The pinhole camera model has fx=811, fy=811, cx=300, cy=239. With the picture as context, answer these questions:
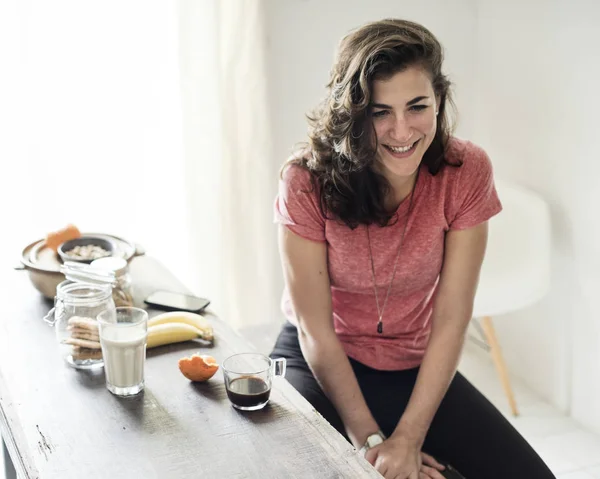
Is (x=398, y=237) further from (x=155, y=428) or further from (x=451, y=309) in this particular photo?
(x=155, y=428)

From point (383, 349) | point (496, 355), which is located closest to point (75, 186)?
point (383, 349)

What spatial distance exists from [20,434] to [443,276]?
3.00 ft

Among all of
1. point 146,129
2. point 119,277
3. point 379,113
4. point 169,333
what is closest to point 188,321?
point 169,333

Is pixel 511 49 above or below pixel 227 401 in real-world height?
above

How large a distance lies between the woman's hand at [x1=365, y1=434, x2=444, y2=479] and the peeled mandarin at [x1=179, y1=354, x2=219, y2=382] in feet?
1.29

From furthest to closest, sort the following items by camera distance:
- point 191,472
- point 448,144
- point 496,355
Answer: point 496,355
point 448,144
point 191,472

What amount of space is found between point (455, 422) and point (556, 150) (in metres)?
1.14

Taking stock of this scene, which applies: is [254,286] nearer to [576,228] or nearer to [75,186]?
[75,186]

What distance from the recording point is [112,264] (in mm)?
1646

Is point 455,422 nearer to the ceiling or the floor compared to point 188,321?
nearer to the floor

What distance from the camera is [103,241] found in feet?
5.96

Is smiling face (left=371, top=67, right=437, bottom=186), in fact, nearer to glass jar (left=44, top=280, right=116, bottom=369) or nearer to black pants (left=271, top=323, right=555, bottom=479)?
black pants (left=271, top=323, right=555, bottom=479)

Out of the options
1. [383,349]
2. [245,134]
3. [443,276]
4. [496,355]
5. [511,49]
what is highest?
[511,49]

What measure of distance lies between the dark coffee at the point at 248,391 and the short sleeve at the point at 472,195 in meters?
0.59
